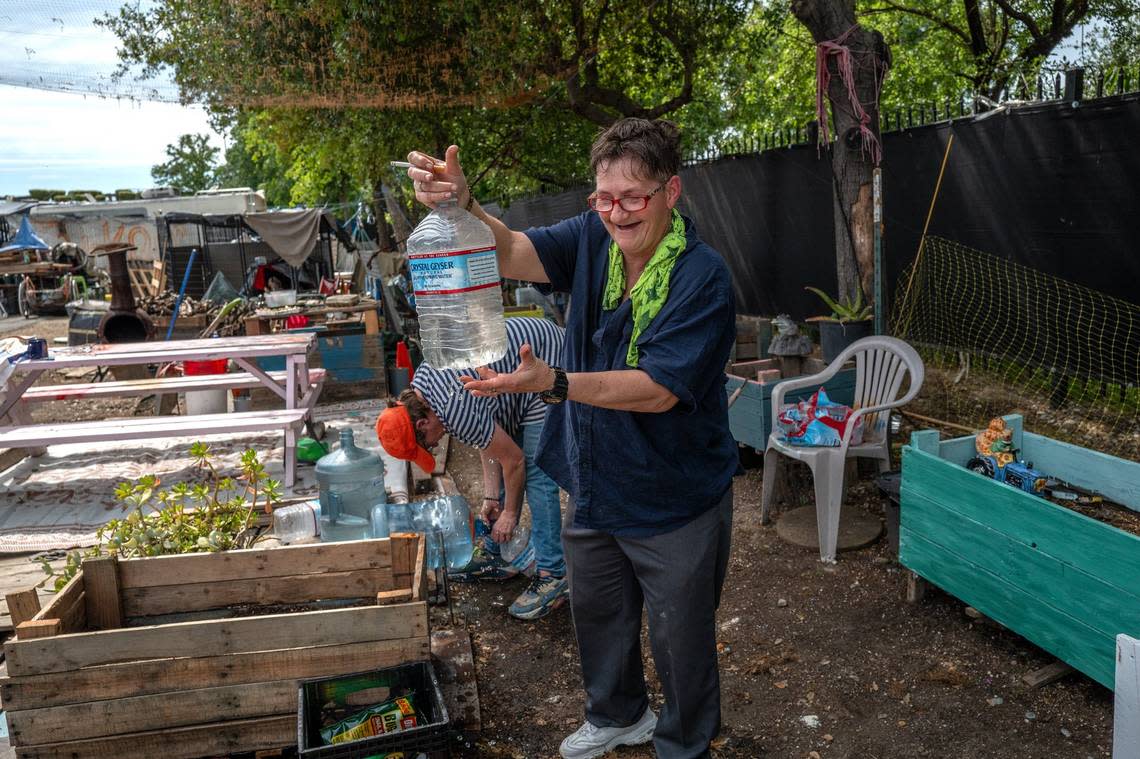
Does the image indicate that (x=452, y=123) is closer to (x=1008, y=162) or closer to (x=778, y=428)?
(x=1008, y=162)

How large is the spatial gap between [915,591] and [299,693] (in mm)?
2793

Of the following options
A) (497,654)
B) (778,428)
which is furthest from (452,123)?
(497,654)

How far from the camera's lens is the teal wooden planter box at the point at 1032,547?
2.95m

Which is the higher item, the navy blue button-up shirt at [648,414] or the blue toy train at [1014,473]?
the navy blue button-up shirt at [648,414]

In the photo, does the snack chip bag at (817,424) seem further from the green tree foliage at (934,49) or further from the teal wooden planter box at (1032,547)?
the green tree foliage at (934,49)

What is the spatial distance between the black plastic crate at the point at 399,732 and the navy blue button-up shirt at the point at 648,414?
711 millimetres

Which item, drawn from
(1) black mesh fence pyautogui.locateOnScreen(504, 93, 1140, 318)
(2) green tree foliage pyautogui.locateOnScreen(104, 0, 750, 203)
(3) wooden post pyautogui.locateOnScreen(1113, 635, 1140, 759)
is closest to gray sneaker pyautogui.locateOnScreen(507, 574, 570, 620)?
(3) wooden post pyautogui.locateOnScreen(1113, 635, 1140, 759)

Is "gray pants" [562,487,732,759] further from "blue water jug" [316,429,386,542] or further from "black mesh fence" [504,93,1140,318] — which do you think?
"black mesh fence" [504,93,1140,318]

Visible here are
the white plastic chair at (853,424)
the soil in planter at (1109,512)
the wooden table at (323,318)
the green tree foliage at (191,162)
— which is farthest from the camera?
the green tree foliage at (191,162)

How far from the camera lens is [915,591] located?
4.11 metres

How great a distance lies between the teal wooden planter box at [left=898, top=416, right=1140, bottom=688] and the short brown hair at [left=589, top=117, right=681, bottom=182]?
191cm

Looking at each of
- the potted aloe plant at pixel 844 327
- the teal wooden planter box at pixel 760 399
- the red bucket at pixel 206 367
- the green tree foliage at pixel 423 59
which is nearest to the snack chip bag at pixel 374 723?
the teal wooden planter box at pixel 760 399

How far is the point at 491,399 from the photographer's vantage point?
386 centimetres

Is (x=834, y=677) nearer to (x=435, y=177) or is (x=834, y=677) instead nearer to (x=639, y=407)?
(x=639, y=407)
